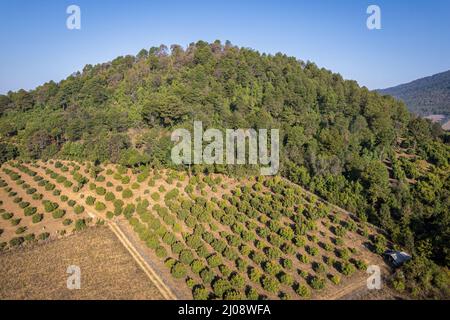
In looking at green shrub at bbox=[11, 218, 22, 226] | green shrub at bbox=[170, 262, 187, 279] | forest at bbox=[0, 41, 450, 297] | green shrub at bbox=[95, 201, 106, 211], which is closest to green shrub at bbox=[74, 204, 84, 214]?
green shrub at bbox=[95, 201, 106, 211]

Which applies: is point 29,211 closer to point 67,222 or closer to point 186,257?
point 67,222

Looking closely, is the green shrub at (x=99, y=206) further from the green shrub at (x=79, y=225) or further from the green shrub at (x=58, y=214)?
the green shrub at (x=58, y=214)

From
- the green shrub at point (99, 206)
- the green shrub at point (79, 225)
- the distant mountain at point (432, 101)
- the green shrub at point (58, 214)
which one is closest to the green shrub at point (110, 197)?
the green shrub at point (99, 206)

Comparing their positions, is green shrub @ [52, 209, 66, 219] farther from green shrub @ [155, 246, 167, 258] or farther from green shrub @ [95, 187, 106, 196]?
green shrub @ [155, 246, 167, 258]

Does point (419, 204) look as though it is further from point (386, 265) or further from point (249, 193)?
point (249, 193)

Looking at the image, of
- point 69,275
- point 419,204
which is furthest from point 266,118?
point 69,275
